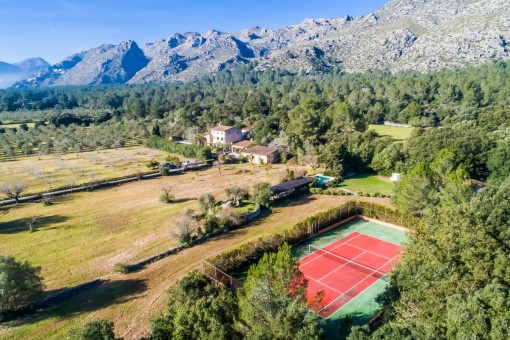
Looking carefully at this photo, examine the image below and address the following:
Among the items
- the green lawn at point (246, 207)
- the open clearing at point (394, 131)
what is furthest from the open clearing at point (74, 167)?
the open clearing at point (394, 131)

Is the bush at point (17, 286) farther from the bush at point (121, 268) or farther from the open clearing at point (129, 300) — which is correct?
the bush at point (121, 268)

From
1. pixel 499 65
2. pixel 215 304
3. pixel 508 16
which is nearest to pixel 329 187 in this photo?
pixel 215 304

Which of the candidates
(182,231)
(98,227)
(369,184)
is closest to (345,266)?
(182,231)

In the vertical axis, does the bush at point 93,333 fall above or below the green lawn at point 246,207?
above

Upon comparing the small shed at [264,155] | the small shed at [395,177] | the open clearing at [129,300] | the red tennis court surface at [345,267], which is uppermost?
the small shed at [264,155]

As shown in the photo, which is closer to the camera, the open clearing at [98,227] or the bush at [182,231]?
the open clearing at [98,227]

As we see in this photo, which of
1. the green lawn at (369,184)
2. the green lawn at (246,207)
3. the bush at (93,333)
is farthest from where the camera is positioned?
the green lawn at (369,184)

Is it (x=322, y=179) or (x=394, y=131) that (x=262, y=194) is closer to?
(x=322, y=179)

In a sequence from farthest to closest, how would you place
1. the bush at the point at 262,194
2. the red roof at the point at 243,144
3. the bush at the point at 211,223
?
the red roof at the point at 243,144 < the bush at the point at 262,194 < the bush at the point at 211,223

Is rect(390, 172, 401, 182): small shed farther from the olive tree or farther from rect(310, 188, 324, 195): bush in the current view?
the olive tree
